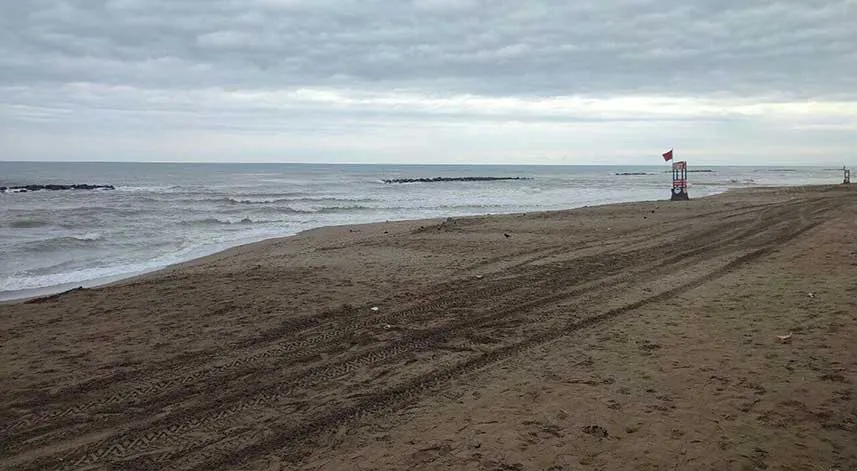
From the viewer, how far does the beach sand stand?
12.5 feet

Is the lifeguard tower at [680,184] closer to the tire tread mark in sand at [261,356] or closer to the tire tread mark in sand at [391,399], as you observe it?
the tire tread mark in sand at [261,356]

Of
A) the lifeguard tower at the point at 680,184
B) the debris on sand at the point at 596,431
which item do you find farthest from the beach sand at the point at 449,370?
the lifeguard tower at the point at 680,184

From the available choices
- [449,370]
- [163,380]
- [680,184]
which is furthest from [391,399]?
[680,184]

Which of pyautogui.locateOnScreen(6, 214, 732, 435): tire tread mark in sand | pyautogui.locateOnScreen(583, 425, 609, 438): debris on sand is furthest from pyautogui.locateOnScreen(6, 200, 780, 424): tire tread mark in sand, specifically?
pyautogui.locateOnScreen(583, 425, 609, 438): debris on sand

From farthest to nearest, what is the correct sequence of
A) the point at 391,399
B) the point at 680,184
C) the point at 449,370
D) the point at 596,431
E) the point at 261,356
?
1. the point at 680,184
2. the point at 261,356
3. the point at 449,370
4. the point at 391,399
5. the point at 596,431

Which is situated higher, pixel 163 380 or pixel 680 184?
pixel 680 184

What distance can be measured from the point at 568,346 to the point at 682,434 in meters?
1.90

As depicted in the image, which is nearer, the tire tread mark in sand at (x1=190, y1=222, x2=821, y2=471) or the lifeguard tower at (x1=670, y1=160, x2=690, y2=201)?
the tire tread mark in sand at (x1=190, y1=222, x2=821, y2=471)

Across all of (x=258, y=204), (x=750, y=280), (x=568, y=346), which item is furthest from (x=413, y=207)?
(x=568, y=346)

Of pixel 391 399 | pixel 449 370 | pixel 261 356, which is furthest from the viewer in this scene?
pixel 261 356

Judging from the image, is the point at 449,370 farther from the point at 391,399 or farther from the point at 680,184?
the point at 680,184

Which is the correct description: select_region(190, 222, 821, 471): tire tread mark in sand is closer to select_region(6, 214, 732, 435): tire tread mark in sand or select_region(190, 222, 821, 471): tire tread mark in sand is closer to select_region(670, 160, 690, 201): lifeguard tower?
select_region(6, 214, 732, 435): tire tread mark in sand

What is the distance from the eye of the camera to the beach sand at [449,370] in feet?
12.5

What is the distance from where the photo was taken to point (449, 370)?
5.19 meters
